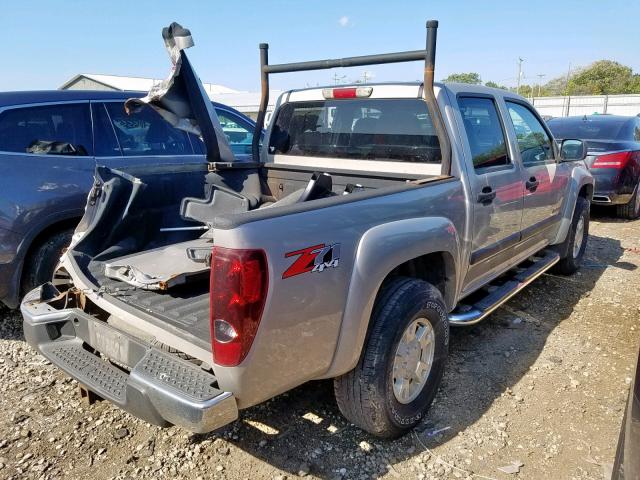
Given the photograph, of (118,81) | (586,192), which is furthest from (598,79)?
(586,192)

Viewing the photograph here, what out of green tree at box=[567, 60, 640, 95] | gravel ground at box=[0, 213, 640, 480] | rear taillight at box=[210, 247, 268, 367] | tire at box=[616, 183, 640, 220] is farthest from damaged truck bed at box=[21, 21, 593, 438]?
green tree at box=[567, 60, 640, 95]

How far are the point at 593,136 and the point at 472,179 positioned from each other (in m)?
6.74

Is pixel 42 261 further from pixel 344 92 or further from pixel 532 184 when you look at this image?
pixel 532 184

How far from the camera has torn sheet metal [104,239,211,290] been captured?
2.72m

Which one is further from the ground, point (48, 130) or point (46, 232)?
point (48, 130)

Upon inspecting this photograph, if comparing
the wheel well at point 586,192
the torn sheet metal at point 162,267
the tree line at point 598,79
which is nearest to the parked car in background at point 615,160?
the wheel well at point 586,192

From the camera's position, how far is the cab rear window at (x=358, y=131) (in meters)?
3.35

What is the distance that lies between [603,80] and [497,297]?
6249 cm

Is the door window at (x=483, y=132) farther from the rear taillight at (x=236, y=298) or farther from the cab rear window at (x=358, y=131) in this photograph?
the rear taillight at (x=236, y=298)

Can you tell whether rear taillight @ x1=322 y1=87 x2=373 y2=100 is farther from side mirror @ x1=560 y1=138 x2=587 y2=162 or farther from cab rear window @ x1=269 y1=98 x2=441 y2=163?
side mirror @ x1=560 y1=138 x2=587 y2=162

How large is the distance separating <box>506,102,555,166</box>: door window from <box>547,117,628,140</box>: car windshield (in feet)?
16.2

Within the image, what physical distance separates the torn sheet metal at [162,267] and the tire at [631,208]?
7.70 m

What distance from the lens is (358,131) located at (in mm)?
3662

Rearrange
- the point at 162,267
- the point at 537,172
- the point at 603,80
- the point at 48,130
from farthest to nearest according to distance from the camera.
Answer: the point at 603,80, the point at 48,130, the point at 537,172, the point at 162,267
